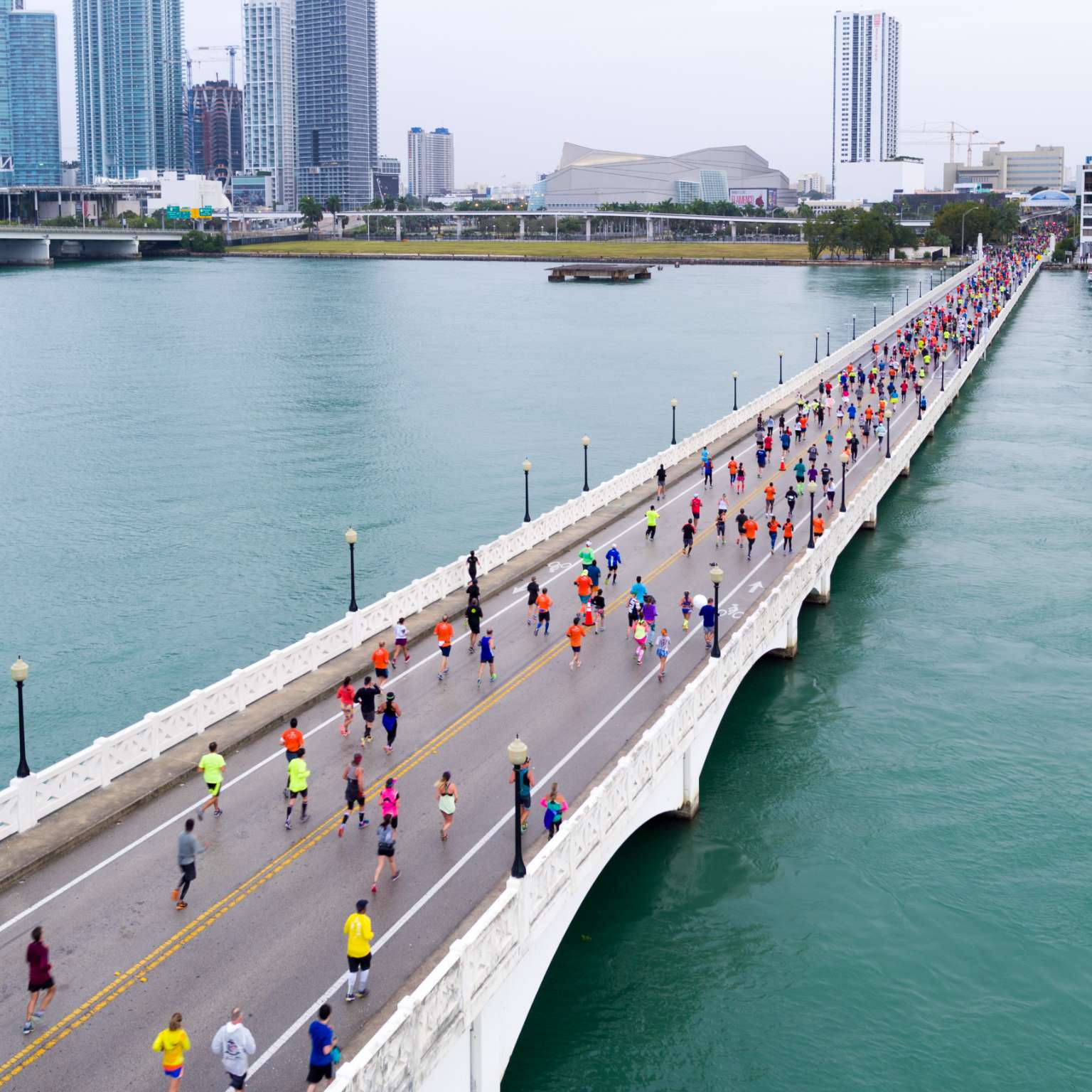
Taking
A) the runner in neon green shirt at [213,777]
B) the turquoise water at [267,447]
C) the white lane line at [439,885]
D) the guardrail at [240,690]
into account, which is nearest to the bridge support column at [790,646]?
the white lane line at [439,885]

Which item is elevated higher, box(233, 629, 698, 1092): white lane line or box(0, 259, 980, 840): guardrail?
box(0, 259, 980, 840): guardrail

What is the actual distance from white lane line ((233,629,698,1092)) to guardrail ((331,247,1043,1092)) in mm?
1331

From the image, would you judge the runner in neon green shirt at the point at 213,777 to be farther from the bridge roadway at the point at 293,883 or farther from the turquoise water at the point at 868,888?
the turquoise water at the point at 868,888

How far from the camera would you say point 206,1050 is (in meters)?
16.7

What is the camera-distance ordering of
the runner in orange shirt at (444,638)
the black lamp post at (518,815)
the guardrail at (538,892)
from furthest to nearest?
1. the runner in orange shirt at (444,638)
2. the black lamp post at (518,815)
3. the guardrail at (538,892)

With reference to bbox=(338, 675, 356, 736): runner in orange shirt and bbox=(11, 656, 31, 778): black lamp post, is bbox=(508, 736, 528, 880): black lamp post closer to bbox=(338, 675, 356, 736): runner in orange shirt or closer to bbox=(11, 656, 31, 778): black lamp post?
bbox=(338, 675, 356, 736): runner in orange shirt

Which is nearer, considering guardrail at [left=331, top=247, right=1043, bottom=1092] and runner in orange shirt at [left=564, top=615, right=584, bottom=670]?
guardrail at [left=331, top=247, right=1043, bottom=1092]

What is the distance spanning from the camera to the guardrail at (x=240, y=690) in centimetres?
2198

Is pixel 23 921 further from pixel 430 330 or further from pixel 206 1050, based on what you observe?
pixel 430 330

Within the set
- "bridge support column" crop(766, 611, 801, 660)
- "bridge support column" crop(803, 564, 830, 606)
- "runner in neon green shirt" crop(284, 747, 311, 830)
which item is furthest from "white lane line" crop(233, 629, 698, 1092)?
"bridge support column" crop(803, 564, 830, 606)

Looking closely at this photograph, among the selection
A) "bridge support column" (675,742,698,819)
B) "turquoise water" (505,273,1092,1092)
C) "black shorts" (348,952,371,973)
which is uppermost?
"black shorts" (348,952,371,973)

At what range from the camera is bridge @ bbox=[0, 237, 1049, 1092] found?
1708 cm

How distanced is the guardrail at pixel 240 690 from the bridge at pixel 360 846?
52mm

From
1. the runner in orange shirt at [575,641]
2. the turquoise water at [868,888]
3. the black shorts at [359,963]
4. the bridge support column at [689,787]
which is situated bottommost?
the turquoise water at [868,888]
